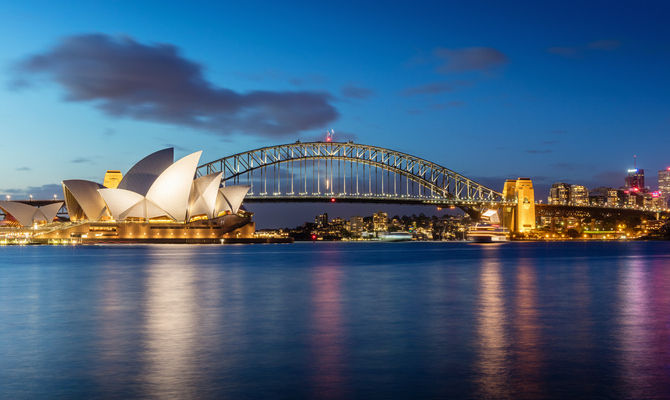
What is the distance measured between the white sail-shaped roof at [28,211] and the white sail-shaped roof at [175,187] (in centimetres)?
3519

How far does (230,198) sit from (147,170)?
50.6 ft

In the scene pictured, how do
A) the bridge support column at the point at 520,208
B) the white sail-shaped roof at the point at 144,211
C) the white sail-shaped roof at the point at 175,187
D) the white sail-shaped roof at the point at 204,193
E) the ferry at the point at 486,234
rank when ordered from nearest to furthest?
the white sail-shaped roof at the point at 175,187 < the white sail-shaped roof at the point at 144,211 < the white sail-shaped roof at the point at 204,193 < the ferry at the point at 486,234 < the bridge support column at the point at 520,208

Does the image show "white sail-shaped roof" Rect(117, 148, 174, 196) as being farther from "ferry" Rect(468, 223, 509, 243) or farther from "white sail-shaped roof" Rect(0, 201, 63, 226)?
"ferry" Rect(468, 223, 509, 243)

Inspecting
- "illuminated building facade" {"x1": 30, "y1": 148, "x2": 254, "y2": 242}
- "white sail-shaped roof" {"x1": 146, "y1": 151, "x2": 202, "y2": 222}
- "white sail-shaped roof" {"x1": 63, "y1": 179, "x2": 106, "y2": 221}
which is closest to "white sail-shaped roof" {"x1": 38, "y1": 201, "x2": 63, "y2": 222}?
"illuminated building facade" {"x1": 30, "y1": 148, "x2": 254, "y2": 242}

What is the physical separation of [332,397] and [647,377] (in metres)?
4.73

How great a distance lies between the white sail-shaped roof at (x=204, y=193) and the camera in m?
86.2

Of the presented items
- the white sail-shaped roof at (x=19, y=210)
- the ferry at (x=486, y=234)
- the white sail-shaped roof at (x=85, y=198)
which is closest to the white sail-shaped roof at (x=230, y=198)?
the white sail-shaped roof at (x=85, y=198)

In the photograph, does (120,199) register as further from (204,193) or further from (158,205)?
(204,193)

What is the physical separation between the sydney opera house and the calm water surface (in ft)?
187

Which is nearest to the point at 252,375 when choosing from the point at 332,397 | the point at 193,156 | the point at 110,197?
the point at 332,397

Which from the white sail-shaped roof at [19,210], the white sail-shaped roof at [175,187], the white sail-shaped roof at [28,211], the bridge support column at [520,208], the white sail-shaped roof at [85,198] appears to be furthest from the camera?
the white sail-shaped roof at [28,211]

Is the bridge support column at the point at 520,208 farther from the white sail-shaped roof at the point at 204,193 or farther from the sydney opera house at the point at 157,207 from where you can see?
the white sail-shaped roof at the point at 204,193

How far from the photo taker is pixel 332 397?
8.62 meters

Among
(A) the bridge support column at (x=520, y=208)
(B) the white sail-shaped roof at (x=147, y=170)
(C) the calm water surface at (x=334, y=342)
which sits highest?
(B) the white sail-shaped roof at (x=147, y=170)
